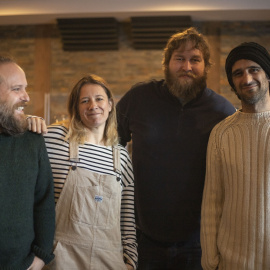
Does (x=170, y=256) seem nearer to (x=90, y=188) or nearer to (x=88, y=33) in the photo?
(x=90, y=188)

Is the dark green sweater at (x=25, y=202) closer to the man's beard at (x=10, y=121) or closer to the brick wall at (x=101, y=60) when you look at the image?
the man's beard at (x=10, y=121)

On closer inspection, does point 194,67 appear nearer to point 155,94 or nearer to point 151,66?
point 155,94

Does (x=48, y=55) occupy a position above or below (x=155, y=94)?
above

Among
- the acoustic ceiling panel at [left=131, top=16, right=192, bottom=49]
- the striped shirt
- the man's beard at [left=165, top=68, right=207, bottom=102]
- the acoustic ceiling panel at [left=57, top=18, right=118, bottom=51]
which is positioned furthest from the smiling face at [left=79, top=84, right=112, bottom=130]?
the acoustic ceiling panel at [left=57, top=18, right=118, bottom=51]

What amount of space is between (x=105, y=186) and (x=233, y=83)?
96cm

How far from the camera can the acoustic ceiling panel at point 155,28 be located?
5.23 metres

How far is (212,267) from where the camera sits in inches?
75.9

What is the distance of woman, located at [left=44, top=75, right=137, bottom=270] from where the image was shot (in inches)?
71.8

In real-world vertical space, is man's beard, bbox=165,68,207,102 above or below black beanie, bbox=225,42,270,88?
below

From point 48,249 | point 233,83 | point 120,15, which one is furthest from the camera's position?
point 120,15

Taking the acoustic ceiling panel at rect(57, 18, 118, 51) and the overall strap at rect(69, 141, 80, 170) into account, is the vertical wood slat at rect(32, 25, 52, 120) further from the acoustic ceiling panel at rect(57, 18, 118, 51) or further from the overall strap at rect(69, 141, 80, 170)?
the overall strap at rect(69, 141, 80, 170)

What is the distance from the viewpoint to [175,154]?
2.31m

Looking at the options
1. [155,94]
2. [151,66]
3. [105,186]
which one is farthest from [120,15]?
[105,186]

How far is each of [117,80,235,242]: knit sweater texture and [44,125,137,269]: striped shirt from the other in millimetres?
274
